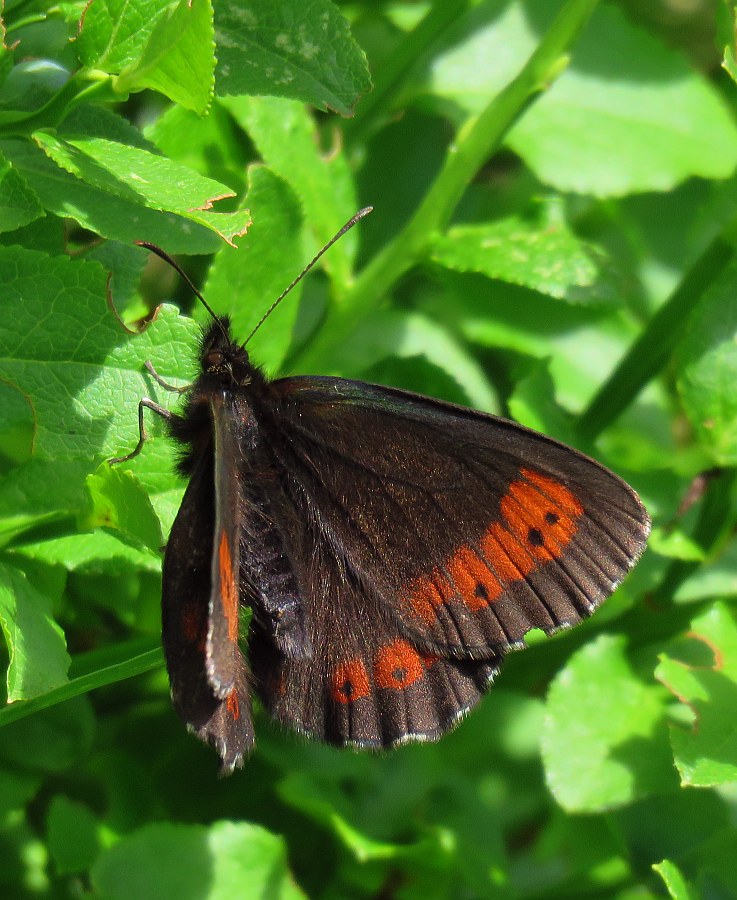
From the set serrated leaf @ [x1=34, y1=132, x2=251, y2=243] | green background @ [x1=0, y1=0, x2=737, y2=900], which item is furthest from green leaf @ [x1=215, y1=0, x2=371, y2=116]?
serrated leaf @ [x1=34, y1=132, x2=251, y2=243]

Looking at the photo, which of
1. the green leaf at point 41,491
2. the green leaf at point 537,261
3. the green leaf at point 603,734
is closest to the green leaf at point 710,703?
the green leaf at point 603,734

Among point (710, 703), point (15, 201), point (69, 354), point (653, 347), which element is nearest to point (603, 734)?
point (710, 703)

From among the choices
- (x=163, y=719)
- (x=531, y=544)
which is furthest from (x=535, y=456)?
(x=163, y=719)

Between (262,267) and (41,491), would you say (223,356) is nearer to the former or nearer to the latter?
(262,267)

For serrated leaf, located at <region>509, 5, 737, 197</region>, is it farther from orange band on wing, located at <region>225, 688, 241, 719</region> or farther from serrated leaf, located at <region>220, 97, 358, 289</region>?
orange band on wing, located at <region>225, 688, 241, 719</region>

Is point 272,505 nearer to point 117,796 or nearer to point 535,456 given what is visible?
point 535,456

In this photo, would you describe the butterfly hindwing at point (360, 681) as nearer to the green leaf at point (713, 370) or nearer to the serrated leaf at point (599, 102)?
the green leaf at point (713, 370)
